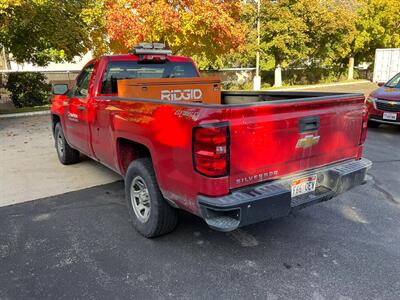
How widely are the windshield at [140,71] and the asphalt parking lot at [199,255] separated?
1605 millimetres

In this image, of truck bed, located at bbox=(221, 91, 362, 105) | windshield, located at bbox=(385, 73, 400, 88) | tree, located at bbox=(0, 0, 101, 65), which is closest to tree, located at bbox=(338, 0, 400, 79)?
windshield, located at bbox=(385, 73, 400, 88)

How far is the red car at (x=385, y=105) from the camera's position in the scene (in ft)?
28.2

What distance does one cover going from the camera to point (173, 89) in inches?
190

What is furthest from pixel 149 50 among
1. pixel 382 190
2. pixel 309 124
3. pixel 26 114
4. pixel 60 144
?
pixel 26 114

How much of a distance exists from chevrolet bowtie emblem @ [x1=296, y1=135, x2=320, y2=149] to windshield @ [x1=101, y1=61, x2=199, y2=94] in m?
2.76

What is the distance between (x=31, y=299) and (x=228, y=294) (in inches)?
59.9

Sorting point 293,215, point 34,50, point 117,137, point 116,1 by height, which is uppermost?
point 116,1

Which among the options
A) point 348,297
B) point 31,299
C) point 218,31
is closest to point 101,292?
point 31,299

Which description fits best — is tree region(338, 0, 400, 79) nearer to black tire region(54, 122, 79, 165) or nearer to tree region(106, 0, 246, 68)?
tree region(106, 0, 246, 68)

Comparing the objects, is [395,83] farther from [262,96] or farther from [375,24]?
[375,24]

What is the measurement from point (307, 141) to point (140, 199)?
1.78 m

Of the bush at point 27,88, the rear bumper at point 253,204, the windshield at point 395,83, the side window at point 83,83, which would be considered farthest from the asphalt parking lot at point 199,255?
the bush at point 27,88

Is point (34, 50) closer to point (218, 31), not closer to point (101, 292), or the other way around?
point (218, 31)

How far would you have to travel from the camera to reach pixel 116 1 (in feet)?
38.8
